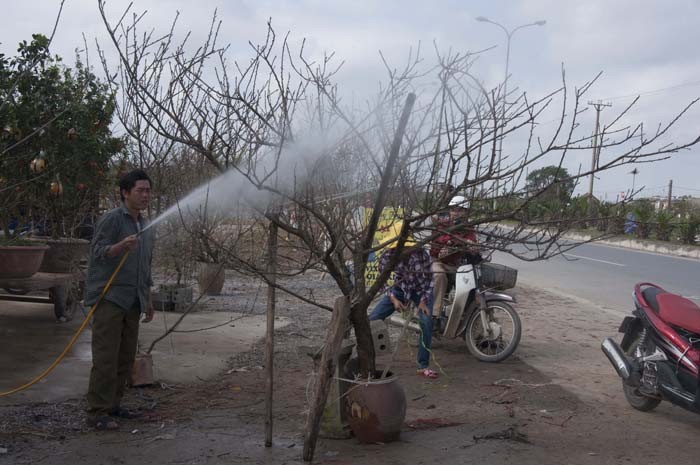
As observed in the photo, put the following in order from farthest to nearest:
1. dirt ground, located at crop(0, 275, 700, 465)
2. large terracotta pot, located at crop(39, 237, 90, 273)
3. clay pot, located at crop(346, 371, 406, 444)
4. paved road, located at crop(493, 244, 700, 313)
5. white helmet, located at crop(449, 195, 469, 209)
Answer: paved road, located at crop(493, 244, 700, 313), large terracotta pot, located at crop(39, 237, 90, 273), clay pot, located at crop(346, 371, 406, 444), dirt ground, located at crop(0, 275, 700, 465), white helmet, located at crop(449, 195, 469, 209)

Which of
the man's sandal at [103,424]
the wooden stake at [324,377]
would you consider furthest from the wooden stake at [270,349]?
the man's sandal at [103,424]

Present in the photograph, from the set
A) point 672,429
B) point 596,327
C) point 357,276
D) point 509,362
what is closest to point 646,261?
point 596,327

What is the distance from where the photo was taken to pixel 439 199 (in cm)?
415

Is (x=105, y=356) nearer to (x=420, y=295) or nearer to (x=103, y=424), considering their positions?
(x=103, y=424)

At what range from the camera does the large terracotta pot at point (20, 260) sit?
7180mm

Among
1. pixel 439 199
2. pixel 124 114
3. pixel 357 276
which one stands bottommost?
pixel 357 276

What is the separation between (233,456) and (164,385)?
1752 millimetres

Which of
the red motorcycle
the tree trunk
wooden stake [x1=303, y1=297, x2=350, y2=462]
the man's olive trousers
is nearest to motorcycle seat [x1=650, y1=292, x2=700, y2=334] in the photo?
the red motorcycle

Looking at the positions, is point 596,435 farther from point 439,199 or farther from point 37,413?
point 37,413

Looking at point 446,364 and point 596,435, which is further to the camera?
point 446,364

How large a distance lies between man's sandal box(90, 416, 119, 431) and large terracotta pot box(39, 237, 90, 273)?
3.90 meters

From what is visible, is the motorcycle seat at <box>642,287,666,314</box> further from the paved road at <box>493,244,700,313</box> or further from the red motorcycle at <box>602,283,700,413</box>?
the paved road at <box>493,244,700,313</box>

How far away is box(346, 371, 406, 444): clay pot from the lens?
461 cm

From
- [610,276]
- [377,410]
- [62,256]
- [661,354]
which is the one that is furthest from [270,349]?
[610,276]
